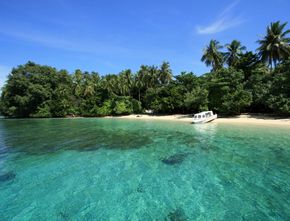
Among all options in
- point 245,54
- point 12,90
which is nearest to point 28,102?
point 12,90

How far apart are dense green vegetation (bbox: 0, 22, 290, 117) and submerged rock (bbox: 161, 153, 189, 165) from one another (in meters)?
21.4

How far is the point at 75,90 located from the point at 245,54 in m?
45.5

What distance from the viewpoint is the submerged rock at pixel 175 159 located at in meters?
9.72

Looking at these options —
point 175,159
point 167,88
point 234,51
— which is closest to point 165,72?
point 167,88

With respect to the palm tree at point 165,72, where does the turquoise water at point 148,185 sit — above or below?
below

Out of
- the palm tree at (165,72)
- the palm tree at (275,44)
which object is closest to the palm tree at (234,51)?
the palm tree at (275,44)

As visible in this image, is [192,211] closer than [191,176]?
Yes

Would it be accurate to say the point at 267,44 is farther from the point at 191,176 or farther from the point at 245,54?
the point at 191,176

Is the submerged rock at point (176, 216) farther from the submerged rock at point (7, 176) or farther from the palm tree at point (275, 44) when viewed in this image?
the palm tree at point (275, 44)

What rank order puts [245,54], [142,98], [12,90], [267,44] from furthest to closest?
[12,90]
[142,98]
[245,54]
[267,44]

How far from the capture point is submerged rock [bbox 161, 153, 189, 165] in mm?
9719

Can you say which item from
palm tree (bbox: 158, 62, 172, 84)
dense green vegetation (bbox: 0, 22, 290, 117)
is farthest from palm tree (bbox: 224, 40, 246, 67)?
palm tree (bbox: 158, 62, 172, 84)

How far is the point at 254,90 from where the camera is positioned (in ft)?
99.6

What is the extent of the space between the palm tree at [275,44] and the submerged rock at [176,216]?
123 feet
